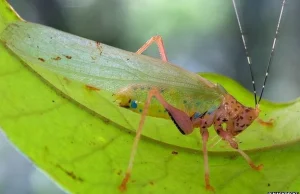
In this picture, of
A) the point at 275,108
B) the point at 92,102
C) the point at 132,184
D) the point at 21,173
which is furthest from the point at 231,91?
the point at 21,173

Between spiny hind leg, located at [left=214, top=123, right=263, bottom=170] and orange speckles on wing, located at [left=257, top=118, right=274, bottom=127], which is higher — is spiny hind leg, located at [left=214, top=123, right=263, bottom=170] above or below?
below

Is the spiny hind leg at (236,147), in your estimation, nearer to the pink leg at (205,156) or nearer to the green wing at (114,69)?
A: the pink leg at (205,156)

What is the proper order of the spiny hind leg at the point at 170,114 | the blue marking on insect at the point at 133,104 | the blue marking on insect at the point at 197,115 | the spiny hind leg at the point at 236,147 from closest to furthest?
the spiny hind leg at the point at 170,114 → the spiny hind leg at the point at 236,147 → the blue marking on insect at the point at 133,104 → the blue marking on insect at the point at 197,115

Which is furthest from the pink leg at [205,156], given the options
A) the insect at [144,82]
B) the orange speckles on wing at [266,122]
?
the orange speckles on wing at [266,122]

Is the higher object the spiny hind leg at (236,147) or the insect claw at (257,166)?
the spiny hind leg at (236,147)

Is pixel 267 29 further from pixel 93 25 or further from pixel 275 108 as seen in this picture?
pixel 275 108

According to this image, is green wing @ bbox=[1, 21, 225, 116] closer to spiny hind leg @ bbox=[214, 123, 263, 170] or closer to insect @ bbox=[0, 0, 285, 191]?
insect @ bbox=[0, 0, 285, 191]

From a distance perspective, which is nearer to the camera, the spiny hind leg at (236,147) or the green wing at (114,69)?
the spiny hind leg at (236,147)

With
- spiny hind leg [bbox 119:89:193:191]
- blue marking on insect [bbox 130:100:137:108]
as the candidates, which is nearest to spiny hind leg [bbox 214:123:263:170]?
spiny hind leg [bbox 119:89:193:191]

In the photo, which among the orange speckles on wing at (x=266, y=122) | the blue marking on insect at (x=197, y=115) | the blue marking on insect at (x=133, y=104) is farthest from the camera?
the blue marking on insect at (x=197, y=115)
